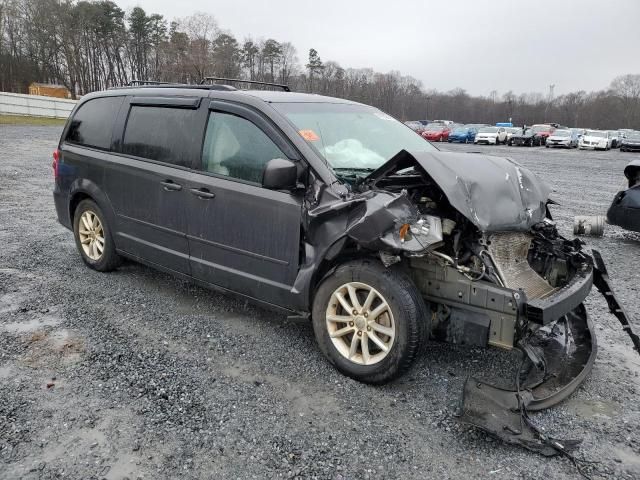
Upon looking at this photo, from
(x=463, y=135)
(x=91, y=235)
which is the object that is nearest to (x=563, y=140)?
(x=463, y=135)

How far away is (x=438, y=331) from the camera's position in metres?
3.17

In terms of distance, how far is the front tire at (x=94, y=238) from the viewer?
496cm

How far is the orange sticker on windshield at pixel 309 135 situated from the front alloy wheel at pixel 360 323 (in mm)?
1084

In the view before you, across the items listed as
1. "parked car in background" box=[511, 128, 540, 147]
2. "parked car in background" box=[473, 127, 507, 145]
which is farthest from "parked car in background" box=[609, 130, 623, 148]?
"parked car in background" box=[473, 127, 507, 145]

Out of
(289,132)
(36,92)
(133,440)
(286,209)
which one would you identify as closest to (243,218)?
(286,209)

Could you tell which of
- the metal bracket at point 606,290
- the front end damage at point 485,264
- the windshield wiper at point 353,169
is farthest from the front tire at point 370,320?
the metal bracket at point 606,290

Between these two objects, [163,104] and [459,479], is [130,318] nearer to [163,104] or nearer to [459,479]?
[163,104]

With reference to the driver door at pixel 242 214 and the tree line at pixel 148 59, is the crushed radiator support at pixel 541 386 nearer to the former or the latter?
the driver door at pixel 242 214

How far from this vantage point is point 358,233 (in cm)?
300

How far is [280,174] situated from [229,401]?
1.42 metres

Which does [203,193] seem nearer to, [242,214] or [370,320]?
[242,214]

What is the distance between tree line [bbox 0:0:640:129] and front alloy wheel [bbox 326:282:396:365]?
44.0 m

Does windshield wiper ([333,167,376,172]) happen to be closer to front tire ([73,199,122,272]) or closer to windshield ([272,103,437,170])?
windshield ([272,103,437,170])

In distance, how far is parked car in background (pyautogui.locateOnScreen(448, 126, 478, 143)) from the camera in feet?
132
